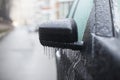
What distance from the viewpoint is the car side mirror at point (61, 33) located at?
7.64 feet

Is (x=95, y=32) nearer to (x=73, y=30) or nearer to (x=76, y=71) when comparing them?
(x=73, y=30)

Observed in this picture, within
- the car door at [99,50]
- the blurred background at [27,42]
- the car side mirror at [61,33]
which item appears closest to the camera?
the car door at [99,50]

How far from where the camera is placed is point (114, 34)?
216cm

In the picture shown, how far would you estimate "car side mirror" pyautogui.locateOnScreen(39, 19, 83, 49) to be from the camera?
2.33 meters

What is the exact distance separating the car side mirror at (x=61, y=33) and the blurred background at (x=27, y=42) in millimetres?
683

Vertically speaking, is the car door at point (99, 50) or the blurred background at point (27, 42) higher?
the car door at point (99, 50)

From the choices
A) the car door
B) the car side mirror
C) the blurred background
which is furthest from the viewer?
the blurred background

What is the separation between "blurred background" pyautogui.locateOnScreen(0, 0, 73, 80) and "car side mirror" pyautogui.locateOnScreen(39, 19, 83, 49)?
2.24 ft

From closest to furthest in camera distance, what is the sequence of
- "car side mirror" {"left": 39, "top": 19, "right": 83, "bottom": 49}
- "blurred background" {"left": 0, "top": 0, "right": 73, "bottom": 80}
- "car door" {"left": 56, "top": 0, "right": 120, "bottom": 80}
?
"car door" {"left": 56, "top": 0, "right": 120, "bottom": 80}
"car side mirror" {"left": 39, "top": 19, "right": 83, "bottom": 49}
"blurred background" {"left": 0, "top": 0, "right": 73, "bottom": 80}

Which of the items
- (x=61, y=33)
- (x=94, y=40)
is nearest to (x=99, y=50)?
(x=94, y=40)

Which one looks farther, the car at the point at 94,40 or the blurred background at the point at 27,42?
the blurred background at the point at 27,42

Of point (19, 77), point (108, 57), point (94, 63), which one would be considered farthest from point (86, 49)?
point (19, 77)

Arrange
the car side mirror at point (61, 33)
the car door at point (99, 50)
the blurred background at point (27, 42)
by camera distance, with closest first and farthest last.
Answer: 1. the car door at point (99, 50)
2. the car side mirror at point (61, 33)
3. the blurred background at point (27, 42)

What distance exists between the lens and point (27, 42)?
35875mm
